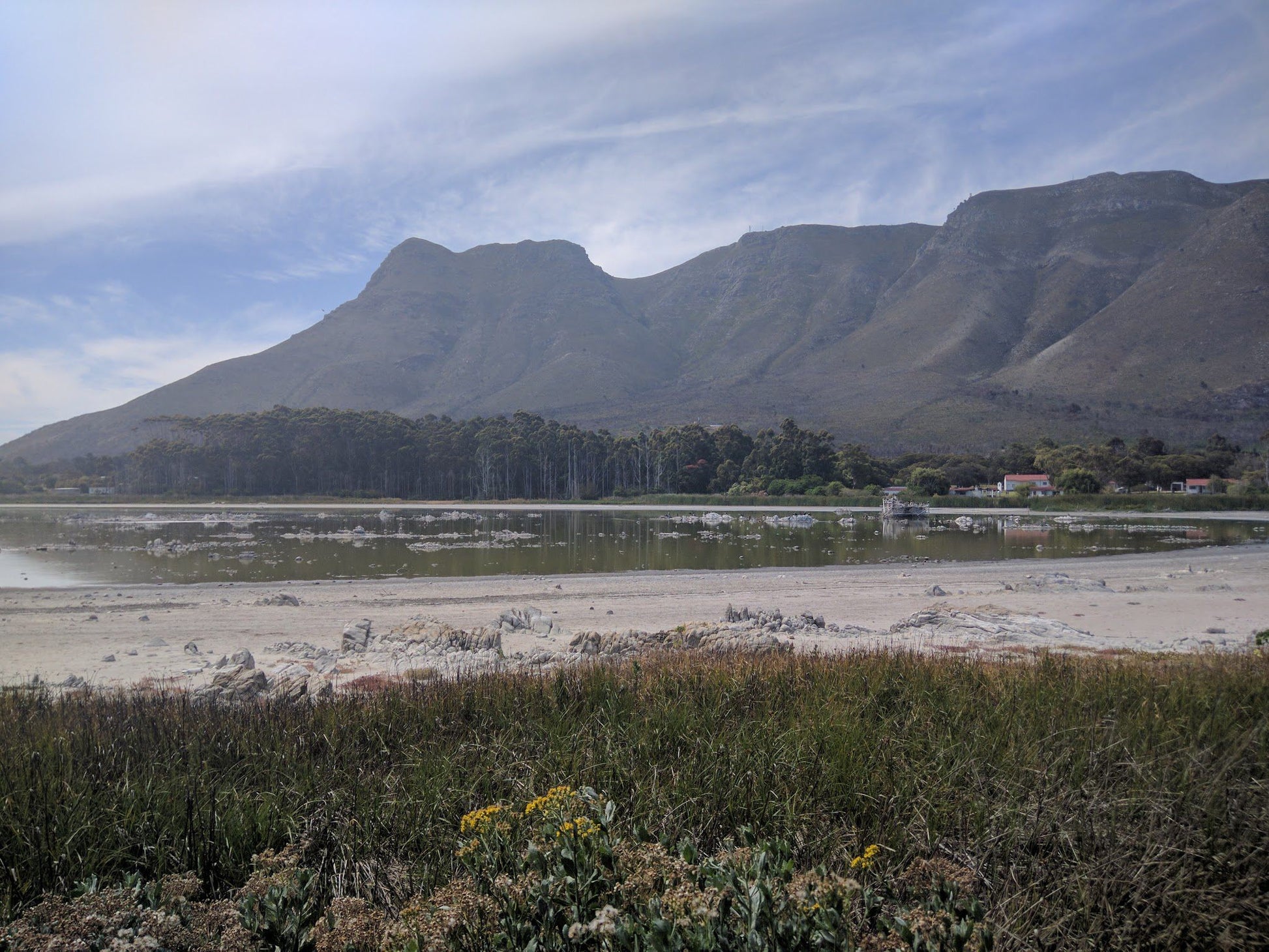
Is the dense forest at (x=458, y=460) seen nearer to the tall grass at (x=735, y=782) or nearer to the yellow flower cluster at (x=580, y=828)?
the tall grass at (x=735, y=782)

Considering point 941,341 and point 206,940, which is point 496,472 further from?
point 206,940

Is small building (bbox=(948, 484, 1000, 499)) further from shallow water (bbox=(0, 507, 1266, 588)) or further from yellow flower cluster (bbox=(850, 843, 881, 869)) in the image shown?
yellow flower cluster (bbox=(850, 843, 881, 869))

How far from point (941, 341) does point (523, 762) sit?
132346mm

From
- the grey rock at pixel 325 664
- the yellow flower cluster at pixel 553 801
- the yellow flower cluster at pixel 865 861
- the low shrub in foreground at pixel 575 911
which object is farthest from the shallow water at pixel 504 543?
the yellow flower cluster at pixel 865 861

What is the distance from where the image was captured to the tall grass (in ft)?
9.30

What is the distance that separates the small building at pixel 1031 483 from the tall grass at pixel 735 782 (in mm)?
68393

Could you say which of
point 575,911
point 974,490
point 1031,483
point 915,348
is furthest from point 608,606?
point 915,348

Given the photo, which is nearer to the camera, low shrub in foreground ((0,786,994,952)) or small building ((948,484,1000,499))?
low shrub in foreground ((0,786,994,952))

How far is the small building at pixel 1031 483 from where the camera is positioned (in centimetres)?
6794

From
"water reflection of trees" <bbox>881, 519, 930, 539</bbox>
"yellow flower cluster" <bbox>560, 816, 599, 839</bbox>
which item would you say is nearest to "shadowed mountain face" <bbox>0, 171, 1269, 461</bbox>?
"water reflection of trees" <bbox>881, 519, 930, 539</bbox>

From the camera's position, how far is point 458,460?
3561 inches

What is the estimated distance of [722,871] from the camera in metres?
2.36

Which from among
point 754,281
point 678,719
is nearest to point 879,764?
point 678,719

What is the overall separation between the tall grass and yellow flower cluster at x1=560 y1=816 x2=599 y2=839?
2.02ft
